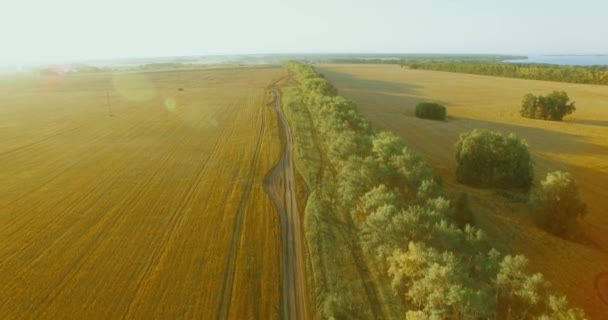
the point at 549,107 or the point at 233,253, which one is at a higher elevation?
the point at 549,107

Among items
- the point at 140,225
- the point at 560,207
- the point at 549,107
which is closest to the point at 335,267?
the point at 140,225

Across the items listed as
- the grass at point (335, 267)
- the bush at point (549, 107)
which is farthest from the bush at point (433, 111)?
the grass at point (335, 267)

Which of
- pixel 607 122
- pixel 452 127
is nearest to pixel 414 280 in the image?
pixel 452 127

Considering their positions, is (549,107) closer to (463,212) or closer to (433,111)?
(433,111)

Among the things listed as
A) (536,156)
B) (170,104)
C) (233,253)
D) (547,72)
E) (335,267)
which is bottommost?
(170,104)

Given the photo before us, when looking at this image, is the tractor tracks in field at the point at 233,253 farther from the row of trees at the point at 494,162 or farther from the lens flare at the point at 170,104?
the lens flare at the point at 170,104

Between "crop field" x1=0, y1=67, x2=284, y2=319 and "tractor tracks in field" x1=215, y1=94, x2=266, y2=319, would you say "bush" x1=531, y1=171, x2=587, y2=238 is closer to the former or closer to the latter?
"crop field" x1=0, y1=67, x2=284, y2=319
